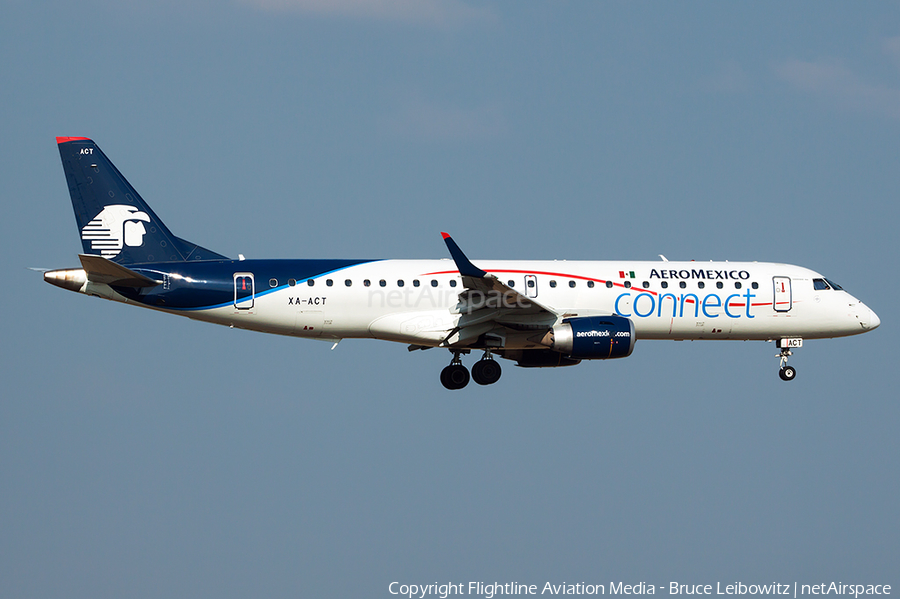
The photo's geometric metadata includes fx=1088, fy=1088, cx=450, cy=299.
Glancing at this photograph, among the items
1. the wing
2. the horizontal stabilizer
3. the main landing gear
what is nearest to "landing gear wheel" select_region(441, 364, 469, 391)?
the main landing gear

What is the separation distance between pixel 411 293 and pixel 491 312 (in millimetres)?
2854

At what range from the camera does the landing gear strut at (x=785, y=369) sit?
135ft

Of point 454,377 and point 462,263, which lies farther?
point 454,377

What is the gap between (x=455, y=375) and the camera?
3891 centimetres

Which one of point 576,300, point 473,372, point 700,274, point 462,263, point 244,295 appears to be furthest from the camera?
point 700,274

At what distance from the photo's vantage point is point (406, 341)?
37.0 meters

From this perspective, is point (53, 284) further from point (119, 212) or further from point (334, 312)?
point (334, 312)

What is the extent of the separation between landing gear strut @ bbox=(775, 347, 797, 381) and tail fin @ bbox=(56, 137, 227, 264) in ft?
69.4

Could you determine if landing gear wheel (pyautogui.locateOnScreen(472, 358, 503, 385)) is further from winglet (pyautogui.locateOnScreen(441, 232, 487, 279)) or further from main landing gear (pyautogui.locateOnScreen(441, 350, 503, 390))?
winglet (pyautogui.locateOnScreen(441, 232, 487, 279))

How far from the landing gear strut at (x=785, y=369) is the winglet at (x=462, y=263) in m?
14.2

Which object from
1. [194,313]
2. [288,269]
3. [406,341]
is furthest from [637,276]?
[194,313]

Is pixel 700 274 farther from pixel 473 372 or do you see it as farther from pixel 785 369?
pixel 473 372

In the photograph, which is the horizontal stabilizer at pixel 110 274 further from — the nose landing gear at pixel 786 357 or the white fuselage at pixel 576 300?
the nose landing gear at pixel 786 357

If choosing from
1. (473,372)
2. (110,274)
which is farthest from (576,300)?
(110,274)
